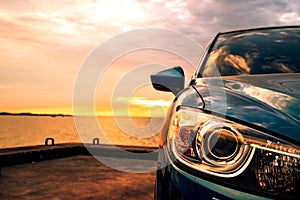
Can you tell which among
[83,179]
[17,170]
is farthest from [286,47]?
[17,170]

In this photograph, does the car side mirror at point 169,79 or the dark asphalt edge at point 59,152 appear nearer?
the car side mirror at point 169,79

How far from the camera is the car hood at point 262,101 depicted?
1.09 m

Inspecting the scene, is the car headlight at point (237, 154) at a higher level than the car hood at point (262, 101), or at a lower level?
lower

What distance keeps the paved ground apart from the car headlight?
2685 millimetres

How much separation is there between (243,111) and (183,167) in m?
0.32

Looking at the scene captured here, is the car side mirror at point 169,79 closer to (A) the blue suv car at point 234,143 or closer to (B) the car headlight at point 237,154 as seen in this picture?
(A) the blue suv car at point 234,143

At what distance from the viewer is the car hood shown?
1.09m

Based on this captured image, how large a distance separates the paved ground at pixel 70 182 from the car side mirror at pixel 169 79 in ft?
5.85

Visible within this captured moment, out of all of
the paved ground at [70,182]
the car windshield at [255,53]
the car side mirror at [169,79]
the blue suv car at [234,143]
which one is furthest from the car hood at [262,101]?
the paved ground at [70,182]

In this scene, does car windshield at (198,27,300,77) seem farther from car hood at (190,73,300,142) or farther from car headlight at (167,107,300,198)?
car headlight at (167,107,300,198)

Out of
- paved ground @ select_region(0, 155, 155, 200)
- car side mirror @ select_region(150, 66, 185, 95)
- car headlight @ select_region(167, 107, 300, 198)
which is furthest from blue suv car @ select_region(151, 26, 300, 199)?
paved ground @ select_region(0, 155, 155, 200)

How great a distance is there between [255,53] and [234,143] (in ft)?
4.89

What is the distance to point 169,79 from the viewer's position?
2.43m

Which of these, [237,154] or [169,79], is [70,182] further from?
[237,154]
